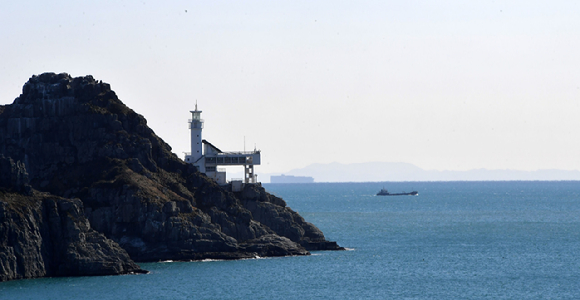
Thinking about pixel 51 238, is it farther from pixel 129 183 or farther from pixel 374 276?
pixel 374 276

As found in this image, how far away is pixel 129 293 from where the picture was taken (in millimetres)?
78062

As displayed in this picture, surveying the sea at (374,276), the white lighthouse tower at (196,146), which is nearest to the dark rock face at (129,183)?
the sea at (374,276)

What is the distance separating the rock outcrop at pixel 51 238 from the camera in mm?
81500

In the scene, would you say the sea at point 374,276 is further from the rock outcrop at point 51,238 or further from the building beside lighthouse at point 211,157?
the building beside lighthouse at point 211,157

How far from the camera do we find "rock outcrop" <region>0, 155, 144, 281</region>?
81500 mm

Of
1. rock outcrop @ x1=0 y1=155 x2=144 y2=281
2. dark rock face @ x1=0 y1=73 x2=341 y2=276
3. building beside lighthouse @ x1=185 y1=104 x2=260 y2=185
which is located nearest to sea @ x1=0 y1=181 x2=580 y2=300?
rock outcrop @ x1=0 y1=155 x2=144 y2=281

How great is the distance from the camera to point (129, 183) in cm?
9850

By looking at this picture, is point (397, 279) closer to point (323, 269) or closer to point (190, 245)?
point (323, 269)

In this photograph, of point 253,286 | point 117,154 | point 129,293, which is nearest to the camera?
point 129,293

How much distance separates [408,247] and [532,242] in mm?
20459

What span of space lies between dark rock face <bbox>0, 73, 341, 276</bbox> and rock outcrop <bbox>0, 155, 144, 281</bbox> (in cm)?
954

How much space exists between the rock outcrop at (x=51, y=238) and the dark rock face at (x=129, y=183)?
9540 millimetres

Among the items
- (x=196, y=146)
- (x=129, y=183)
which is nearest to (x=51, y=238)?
(x=129, y=183)

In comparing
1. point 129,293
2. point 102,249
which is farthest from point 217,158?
point 129,293
